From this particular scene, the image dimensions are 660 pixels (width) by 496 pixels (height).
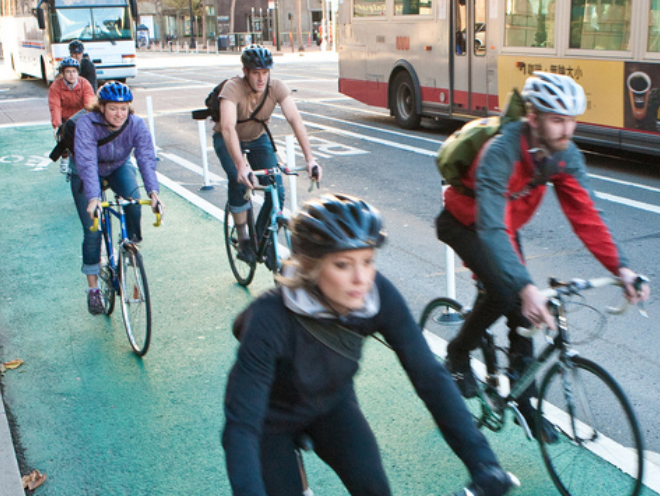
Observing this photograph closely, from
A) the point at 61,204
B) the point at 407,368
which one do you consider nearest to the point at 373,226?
the point at 407,368

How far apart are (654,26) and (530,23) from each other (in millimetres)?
2451

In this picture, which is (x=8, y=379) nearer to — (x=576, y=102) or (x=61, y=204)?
(x=576, y=102)

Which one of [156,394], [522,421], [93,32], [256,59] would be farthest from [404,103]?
[93,32]

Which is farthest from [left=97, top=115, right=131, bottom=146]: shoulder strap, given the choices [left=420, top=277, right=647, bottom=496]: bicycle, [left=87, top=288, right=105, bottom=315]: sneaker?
[left=420, top=277, right=647, bottom=496]: bicycle

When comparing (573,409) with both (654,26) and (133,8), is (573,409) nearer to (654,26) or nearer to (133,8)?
(654,26)

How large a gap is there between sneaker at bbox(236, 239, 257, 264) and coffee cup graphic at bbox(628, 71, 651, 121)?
6469 millimetres

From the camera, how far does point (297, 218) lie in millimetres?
2268

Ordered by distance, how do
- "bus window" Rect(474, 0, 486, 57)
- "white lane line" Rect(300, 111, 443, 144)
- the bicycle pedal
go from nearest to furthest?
the bicycle pedal
"bus window" Rect(474, 0, 486, 57)
"white lane line" Rect(300, 111, 443, 144)

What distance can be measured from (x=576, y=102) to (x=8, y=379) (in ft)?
12.6

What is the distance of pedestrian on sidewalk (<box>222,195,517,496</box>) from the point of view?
2148 mm

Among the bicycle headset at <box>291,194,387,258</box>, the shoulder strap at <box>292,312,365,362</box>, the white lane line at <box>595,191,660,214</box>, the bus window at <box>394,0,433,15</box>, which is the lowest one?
the white lane line at <box>595,191,660,214</box>

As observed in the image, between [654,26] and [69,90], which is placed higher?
[654,26]

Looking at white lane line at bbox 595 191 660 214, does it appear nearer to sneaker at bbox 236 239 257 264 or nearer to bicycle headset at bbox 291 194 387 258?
sneaker at bbox 236 239 257 264

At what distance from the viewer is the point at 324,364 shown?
2.31 metres
